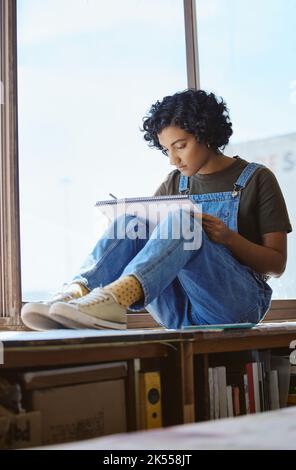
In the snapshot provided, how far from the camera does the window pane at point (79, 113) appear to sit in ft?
7.53

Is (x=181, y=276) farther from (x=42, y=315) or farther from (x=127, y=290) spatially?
(x=42, y=315)

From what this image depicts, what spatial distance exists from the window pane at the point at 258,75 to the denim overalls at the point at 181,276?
1.43 metres

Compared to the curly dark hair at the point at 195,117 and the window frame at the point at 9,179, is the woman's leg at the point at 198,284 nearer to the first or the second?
the curly dark hair at the point at 195,117

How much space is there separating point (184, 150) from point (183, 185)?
0.38 feet

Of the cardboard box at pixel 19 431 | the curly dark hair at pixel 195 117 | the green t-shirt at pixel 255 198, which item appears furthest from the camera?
the curly dark hair at pixel 195 117

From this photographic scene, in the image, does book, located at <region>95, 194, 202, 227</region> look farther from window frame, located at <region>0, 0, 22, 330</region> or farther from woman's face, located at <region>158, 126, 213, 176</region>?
window frame, located at <region>0, 0, 22, 330</region>

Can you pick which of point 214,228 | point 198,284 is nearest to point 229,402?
point 198,284

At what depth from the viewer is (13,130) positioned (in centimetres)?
221

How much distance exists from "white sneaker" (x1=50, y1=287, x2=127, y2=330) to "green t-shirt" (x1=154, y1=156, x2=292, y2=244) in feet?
1.88

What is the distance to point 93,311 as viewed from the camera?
137 cm

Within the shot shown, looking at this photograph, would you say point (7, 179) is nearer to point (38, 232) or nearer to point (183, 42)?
point (38, 232)

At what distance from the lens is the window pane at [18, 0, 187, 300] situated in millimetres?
2295

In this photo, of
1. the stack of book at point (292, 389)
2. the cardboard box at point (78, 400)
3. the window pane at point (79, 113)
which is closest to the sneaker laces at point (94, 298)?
the cardboard box at point (78, 400)
